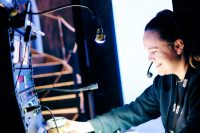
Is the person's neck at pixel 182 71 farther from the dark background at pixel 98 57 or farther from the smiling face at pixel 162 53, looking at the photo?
the dark background at pixel 98 57

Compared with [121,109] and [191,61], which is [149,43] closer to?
[191,61]

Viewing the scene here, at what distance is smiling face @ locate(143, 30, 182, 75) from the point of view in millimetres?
1588

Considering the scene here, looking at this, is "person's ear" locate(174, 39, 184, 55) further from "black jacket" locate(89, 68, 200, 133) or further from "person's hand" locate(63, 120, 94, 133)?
"person's hand" locate(63, 120, 94, 133)

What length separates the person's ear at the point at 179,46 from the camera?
5.17 feet

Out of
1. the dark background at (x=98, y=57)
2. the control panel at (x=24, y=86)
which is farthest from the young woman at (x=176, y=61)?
the dark background at (x=98, y=57)

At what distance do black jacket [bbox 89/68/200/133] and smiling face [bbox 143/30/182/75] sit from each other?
0.36 ft

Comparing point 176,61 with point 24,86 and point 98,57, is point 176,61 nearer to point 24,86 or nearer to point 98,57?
point 24,86

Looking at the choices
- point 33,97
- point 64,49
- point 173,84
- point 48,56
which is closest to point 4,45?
point 33,97

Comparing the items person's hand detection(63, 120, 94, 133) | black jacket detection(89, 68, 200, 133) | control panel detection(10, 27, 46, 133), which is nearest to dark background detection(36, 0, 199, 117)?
black jacket detection(89, 68, 200, 133)

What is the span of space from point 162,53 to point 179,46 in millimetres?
106

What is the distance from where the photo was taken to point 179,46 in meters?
1.59

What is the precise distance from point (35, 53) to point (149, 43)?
3662 millimetres

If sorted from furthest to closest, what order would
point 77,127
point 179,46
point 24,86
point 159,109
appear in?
point 159,109 < point 77,127 < point 179,46 < point 24,86

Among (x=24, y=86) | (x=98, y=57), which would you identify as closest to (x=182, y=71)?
(x=24, y=86)
